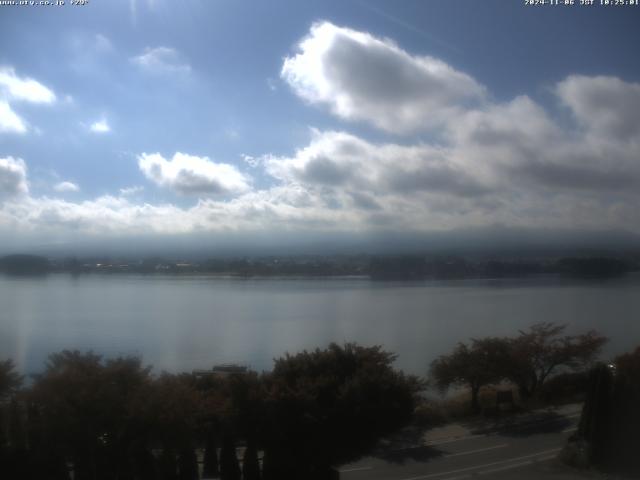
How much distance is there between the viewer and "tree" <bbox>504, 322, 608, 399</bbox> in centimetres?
1423

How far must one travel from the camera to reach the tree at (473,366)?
1362 cm

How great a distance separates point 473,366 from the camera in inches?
539

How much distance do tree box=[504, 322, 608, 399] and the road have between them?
3.00m

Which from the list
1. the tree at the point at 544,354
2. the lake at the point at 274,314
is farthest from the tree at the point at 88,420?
the tree at the point at 544,354

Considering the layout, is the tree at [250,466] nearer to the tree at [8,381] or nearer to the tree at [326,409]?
the tree at [326,409]

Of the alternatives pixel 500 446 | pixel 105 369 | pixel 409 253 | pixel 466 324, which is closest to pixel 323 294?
pixel 409 253

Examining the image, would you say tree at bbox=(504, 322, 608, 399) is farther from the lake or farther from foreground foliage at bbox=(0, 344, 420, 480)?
foreground foliage at bbox=(0, 344, 420, 480)

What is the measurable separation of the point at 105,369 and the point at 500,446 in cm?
678

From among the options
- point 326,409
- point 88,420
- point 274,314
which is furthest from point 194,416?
point 274,314

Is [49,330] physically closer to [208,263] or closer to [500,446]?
[500,446]

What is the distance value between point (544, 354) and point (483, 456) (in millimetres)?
6631

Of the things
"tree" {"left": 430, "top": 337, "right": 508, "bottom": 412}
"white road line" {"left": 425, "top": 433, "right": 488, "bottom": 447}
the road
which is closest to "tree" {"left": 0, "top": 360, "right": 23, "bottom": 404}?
the road

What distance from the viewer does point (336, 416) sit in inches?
322

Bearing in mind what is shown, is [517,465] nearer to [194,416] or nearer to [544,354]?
[194,416]
